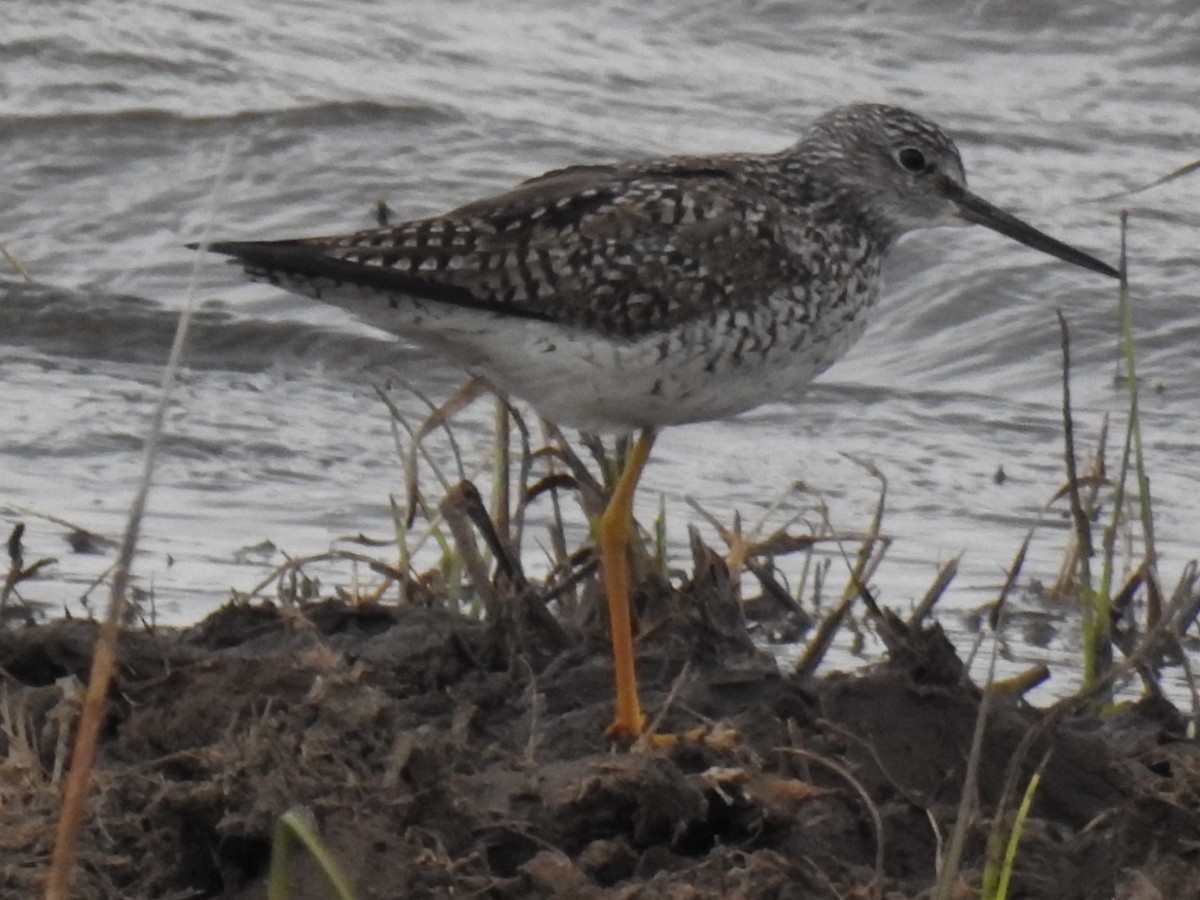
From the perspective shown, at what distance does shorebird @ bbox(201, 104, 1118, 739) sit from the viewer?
541cm

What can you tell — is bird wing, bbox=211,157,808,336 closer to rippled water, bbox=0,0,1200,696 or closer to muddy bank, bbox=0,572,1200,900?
muddy bank, bbox=0,572,1200,900

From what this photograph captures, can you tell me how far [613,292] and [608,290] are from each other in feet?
0.04

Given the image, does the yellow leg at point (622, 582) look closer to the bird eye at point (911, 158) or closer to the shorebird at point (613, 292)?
the shorebird at point (613, 292)

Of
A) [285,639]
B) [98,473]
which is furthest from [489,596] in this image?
[98,473]

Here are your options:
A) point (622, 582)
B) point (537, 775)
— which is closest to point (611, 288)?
point (622, 582)

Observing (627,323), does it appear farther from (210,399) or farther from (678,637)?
(210,399)

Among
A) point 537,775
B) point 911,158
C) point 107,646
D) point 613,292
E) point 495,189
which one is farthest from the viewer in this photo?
point 495,189

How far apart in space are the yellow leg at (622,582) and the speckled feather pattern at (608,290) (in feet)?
0.48

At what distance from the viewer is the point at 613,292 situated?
18.0ft

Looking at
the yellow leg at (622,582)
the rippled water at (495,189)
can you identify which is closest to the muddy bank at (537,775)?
the yellow leg at (622,582)

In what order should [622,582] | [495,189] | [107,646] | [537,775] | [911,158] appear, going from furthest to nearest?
[495,189]
[911,158]
[622,582]
[537,775]
[107,646]

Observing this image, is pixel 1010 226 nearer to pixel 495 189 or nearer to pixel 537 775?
pixel 537 775

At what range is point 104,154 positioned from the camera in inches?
444

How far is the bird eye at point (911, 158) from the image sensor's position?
6453 mm
